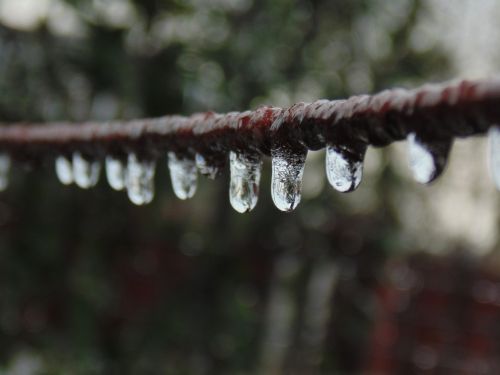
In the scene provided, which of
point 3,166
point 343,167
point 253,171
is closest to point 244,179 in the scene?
point 253,171

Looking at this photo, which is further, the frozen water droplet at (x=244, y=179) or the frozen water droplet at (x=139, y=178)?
the frozen water droplet at (x=139, y=178)

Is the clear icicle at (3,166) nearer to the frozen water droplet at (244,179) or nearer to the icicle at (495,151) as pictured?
the frozen water droplet at (244,179)

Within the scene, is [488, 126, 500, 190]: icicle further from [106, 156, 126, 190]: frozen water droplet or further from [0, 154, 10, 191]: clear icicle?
[0, 154, 10, 191]: clear icicle

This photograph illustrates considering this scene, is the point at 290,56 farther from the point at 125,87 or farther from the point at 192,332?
the point at 192,332

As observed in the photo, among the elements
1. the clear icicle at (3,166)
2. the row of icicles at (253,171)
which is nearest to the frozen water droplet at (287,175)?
the row of icicles at (253,171)

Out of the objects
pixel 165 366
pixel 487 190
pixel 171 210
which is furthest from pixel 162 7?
pixel 487 190

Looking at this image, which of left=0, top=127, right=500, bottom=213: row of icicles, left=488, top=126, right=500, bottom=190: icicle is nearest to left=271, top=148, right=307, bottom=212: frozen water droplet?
left=0, top=127, right=500, bottom=213: row of icicles

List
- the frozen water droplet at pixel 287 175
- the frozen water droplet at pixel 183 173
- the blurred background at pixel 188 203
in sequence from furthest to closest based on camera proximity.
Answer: the blurred background at pixel 188 203 → the frozen water droplet at pixel 183 173 → the frozen water droplet at pixel 287 175
